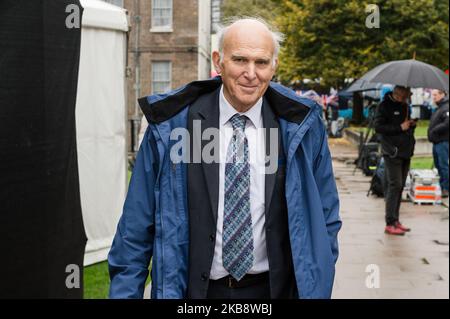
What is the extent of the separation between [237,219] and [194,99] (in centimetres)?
50

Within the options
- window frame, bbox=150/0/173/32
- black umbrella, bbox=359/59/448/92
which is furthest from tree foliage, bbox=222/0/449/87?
window frame, bbox=150/0/173/32

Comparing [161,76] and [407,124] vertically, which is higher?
[161,76]

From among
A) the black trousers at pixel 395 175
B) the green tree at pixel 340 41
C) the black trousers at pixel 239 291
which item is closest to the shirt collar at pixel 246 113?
the black trousers at pixel 239 291

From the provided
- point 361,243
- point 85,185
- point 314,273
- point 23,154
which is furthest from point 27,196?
point 361,243

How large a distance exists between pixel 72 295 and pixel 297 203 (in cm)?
225

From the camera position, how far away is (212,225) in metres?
2.74

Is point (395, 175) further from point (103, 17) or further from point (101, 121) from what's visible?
point (103, 17)

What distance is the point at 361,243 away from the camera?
31.6 feet

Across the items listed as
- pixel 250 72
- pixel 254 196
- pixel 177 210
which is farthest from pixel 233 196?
pixel 250 72

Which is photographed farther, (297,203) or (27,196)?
(27,196)

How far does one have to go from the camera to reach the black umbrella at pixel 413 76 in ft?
24.2

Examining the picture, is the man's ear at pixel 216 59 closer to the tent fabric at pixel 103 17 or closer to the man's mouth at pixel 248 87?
the man's mouth at pixel 248 87

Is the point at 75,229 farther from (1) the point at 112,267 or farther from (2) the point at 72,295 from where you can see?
(1) the point at 112,267

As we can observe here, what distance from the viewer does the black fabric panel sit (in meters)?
3.66
